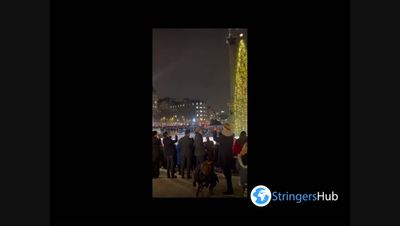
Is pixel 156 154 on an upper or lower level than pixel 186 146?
lower

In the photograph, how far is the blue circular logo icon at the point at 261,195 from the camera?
7270 millimetres

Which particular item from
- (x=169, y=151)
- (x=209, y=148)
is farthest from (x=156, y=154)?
(x=209, y=148)

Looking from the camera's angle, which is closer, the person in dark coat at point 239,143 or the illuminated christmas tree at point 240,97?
the person in dark coat at point 239,143

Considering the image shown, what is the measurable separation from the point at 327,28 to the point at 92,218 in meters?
5.18

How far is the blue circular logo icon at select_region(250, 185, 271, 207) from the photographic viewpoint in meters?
7.27

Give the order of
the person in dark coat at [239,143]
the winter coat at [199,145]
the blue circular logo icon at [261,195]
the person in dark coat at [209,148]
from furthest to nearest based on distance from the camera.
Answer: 1. the person in dark coat at [209,148]
2. the winter coat at [199,145]
3. the person in dark coat at [239,143]
4. the blue circular logo icon at [261,195]

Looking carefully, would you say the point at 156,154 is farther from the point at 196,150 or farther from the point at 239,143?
the point at 239,143

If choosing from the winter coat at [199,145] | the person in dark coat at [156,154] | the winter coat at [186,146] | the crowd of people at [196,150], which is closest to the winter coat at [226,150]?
the crowd of people at [196,150]

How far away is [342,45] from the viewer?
23.7 feet

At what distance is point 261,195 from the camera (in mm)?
7270

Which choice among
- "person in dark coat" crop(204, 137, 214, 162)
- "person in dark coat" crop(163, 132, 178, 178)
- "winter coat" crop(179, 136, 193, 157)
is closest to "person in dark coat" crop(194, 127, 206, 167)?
"winter coat" crop(179, 136, 193, 157)

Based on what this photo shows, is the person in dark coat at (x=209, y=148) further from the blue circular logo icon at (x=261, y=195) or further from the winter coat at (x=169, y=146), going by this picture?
the blue circular logo icon at (x=261, y=195)

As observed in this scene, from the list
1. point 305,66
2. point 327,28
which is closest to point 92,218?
point 305,66

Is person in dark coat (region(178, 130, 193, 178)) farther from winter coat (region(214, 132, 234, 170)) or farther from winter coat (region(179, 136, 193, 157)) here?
winter coat (region(214, 132, 234, 170))
